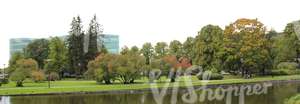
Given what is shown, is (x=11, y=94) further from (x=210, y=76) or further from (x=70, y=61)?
(x=70, y=61)

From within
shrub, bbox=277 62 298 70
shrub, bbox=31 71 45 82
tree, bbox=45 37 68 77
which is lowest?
shrub, bbox=31 71 45 82

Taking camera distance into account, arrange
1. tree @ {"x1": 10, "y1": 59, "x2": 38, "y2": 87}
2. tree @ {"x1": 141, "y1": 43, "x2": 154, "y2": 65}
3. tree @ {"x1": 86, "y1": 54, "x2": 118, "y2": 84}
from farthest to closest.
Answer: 1. tree @ {"x1": 141, "y1": 43, "x2": 154, "y2": 65}
2. tree @ {"x1": 86, "y1": 54, "x2": 118, "y2": 84}
3. tree @ {"x1": 10, "y1": 59, "x2": 38, "y2": 87}

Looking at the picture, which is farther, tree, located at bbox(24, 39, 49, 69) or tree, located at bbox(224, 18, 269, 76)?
tree, located at bbox(24, 39, 49, 69)

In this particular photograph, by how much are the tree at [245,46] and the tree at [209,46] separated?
2118mm

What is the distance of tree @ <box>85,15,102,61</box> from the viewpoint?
84812mm

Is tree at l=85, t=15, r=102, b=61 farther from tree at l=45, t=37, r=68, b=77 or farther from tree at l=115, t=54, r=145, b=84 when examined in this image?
tree at l=115, t=54, r=145, b=84

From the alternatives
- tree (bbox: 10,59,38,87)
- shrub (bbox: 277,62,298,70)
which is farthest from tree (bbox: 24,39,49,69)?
shrub (bbox: 277,62,298,70)

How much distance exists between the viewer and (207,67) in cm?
7381

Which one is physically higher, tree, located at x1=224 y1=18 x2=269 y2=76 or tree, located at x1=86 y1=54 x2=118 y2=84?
tree, located at x1=224 y1=18 x2=269 y2=76

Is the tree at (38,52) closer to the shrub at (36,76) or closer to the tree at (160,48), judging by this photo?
the tree at (160,48)

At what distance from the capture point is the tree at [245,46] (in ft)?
227

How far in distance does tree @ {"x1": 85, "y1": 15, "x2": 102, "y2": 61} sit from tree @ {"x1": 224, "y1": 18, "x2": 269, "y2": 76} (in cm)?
2507

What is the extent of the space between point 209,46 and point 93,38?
83.0 feet

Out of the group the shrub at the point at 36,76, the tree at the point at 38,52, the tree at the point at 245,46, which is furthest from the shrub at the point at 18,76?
the tree at the point at 38,52
